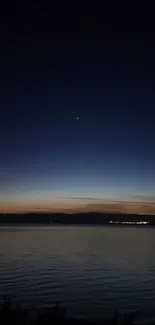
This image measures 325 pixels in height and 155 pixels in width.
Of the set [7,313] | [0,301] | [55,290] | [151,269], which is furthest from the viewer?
[151,269]

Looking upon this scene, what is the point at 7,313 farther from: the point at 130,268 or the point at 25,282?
the point at 130,268

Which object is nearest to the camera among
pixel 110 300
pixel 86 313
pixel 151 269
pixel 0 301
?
pixel 86 313

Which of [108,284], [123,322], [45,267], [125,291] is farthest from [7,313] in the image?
[45,267]

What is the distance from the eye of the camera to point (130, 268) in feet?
209

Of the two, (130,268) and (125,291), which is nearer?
(125,291)

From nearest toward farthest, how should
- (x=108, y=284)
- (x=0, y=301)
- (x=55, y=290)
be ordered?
(x=0, y=301) < (x=55, y=290) < (x=108, y=284)

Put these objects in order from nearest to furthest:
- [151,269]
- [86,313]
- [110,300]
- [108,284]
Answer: [86,313] < [110,300] < [108,284] < [151,269]

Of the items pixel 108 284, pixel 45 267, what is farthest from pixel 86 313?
pixel 45 267

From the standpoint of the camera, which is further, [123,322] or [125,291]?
[125,291]

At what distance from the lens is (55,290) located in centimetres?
4209

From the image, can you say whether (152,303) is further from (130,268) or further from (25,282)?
(130,268)

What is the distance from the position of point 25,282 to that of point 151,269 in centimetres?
2404

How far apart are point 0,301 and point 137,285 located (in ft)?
62.1

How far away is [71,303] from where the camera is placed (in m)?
35.9
